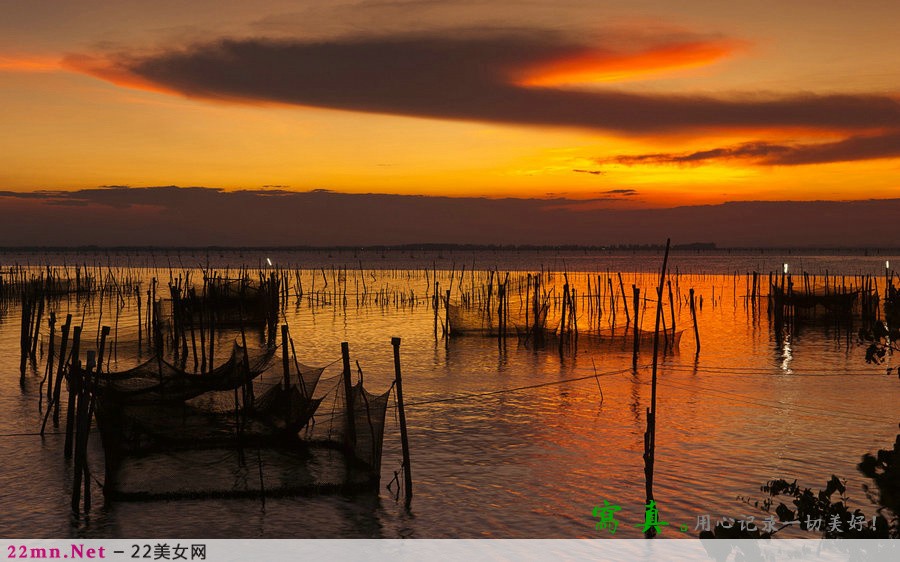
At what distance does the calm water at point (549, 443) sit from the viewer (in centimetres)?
757

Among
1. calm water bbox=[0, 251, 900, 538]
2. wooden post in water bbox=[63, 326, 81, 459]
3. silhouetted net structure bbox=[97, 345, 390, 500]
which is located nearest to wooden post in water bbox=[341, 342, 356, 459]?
silhouetted net structure bbox=[97, 345, 390, 500]

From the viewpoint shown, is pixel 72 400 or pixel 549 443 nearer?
pixel 72 400

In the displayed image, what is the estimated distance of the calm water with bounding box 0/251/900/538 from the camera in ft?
24.8

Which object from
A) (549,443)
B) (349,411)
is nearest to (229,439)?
(349,411)

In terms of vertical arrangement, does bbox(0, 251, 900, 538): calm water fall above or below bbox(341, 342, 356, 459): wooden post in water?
below

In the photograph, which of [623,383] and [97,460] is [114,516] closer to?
[97,460]

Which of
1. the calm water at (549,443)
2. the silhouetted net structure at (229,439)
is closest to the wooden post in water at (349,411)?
the silhouetted net structure at (229,439)

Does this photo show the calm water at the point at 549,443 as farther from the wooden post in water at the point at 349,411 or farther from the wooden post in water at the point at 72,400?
the wooden post in water at the point at 349,411

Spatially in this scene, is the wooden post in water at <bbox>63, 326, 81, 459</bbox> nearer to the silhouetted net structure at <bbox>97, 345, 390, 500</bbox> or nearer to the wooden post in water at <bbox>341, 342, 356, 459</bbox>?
the silhouetted net structure at <bbox>97, 345, 390, 500</bbox>

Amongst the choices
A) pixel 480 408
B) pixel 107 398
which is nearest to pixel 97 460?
pixel 107 398

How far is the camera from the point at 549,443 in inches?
412

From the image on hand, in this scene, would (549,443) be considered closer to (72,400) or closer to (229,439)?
(229,439)

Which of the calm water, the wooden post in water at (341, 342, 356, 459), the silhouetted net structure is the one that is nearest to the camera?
the calm water

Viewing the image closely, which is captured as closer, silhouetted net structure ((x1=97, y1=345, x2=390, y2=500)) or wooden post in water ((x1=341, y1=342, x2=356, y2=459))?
silhouetted net structure ((x1=97, y1=345, x2=390, y2=500))
